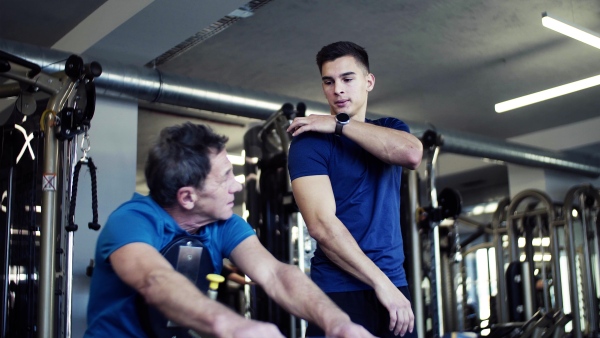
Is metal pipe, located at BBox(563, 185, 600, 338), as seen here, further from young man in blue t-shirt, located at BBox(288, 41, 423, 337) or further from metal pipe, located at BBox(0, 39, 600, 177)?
young man in blue t-shirt, located at BBox(288, 41, 423, 337)

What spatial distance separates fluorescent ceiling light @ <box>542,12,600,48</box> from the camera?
502 cm

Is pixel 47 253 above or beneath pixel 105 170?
beneath

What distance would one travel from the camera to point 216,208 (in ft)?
4.96

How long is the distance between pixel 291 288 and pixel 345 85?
895mm

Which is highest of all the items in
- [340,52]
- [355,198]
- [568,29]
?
[568,29]

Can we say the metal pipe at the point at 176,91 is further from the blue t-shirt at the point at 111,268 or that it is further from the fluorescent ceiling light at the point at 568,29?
the blue t-shirt at the point at 111,268

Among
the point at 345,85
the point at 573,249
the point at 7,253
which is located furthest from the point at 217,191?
the point at 573,249

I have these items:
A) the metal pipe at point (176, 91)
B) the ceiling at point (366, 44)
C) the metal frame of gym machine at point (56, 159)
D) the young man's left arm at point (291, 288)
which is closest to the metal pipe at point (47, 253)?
the metal frame of gym machine at point (56, 159)

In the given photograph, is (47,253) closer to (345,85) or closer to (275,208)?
(275,208)

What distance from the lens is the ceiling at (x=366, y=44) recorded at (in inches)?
202

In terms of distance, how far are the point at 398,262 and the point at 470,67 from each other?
5355 millimetres

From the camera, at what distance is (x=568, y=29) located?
16.9 feet

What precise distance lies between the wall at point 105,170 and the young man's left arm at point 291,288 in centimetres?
385

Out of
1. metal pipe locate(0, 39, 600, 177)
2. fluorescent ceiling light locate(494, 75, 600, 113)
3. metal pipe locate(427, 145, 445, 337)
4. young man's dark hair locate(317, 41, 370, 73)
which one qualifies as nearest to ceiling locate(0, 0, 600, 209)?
metal pipe locate(0, 39, 600, 177)
